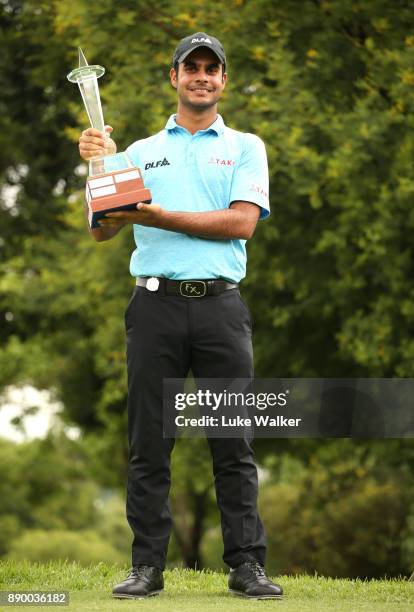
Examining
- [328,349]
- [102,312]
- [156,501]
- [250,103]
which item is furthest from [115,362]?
[156,501]

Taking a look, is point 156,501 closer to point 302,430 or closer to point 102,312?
point 302,430

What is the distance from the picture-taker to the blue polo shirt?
513 cm

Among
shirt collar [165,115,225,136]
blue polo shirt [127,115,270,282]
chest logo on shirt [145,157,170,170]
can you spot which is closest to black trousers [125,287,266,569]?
blue polo shirt [127,115,270,282]

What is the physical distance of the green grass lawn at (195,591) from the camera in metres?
4.82

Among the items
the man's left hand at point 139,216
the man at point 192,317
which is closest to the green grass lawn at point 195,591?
the man at point 192,317

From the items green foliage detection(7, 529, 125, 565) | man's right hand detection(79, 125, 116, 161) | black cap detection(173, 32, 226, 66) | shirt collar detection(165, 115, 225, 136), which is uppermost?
black cap detection(173, 32, 226, 66)

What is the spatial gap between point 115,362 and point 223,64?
967 cm

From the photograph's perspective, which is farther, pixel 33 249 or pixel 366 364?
pixel 33 249

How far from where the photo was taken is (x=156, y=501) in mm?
5125

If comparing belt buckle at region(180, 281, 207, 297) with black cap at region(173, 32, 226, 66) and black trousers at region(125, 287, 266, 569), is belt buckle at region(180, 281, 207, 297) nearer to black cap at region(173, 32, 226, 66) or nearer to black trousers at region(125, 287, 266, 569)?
black trousers at region(125, 287, 266, 569)

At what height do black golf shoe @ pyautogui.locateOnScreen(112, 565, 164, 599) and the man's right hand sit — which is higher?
the man's right hand

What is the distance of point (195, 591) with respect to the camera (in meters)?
5.48

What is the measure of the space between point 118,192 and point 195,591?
6.44 feet

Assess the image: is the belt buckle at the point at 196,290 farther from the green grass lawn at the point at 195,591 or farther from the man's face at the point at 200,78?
the green grass lawn at the point at 195,591
